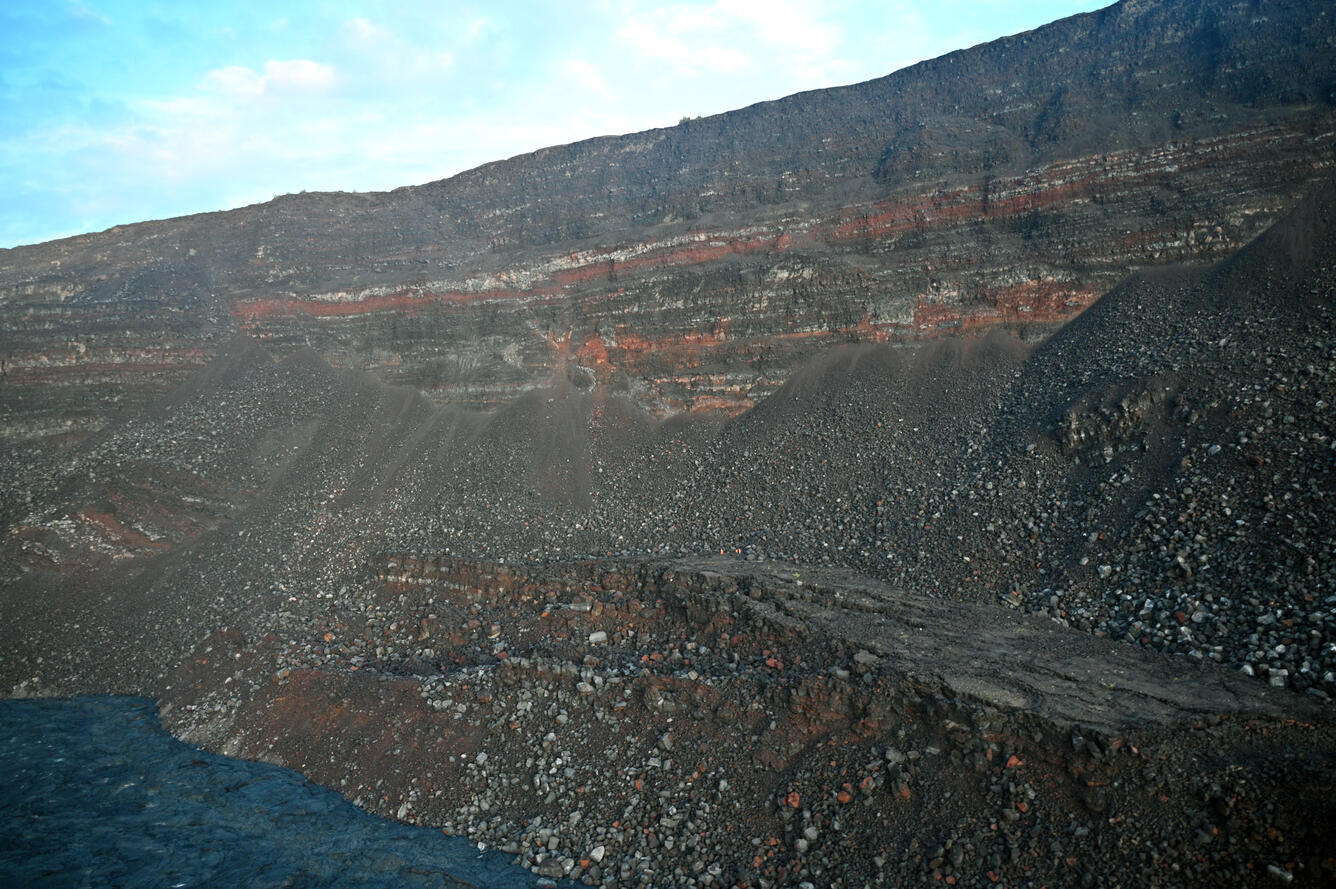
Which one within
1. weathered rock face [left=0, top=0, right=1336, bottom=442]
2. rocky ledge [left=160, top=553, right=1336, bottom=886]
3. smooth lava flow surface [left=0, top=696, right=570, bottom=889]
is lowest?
smooth lava flow surface [left=0, top=696, right=570, bottom=889]

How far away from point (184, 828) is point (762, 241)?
20.3m

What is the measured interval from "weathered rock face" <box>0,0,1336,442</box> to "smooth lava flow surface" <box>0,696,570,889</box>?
43.0 ft

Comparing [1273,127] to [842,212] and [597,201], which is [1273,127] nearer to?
[842,212]

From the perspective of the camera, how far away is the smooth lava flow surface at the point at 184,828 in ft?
27.1

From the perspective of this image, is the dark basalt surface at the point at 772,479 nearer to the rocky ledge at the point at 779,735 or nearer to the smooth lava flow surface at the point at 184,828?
the rocky ledge at the point at 779,735

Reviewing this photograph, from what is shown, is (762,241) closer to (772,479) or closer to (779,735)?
(772,479)

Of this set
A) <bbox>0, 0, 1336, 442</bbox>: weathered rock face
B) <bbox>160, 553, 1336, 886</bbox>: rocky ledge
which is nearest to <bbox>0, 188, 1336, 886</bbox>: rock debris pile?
<bbox>160, 553, 1336, 886</bbox>: rocky ledge

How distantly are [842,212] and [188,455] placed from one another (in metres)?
21.6

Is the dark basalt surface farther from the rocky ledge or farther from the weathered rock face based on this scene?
the weathered rock face

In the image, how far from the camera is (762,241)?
2159cm

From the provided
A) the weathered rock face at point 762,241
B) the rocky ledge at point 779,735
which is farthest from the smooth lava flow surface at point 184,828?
the weathered rock face at point 762,241

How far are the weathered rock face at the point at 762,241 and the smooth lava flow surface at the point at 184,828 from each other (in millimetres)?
A: 13104

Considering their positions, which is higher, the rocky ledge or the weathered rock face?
the weathered rock face

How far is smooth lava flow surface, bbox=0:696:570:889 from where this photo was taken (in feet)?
27.1
